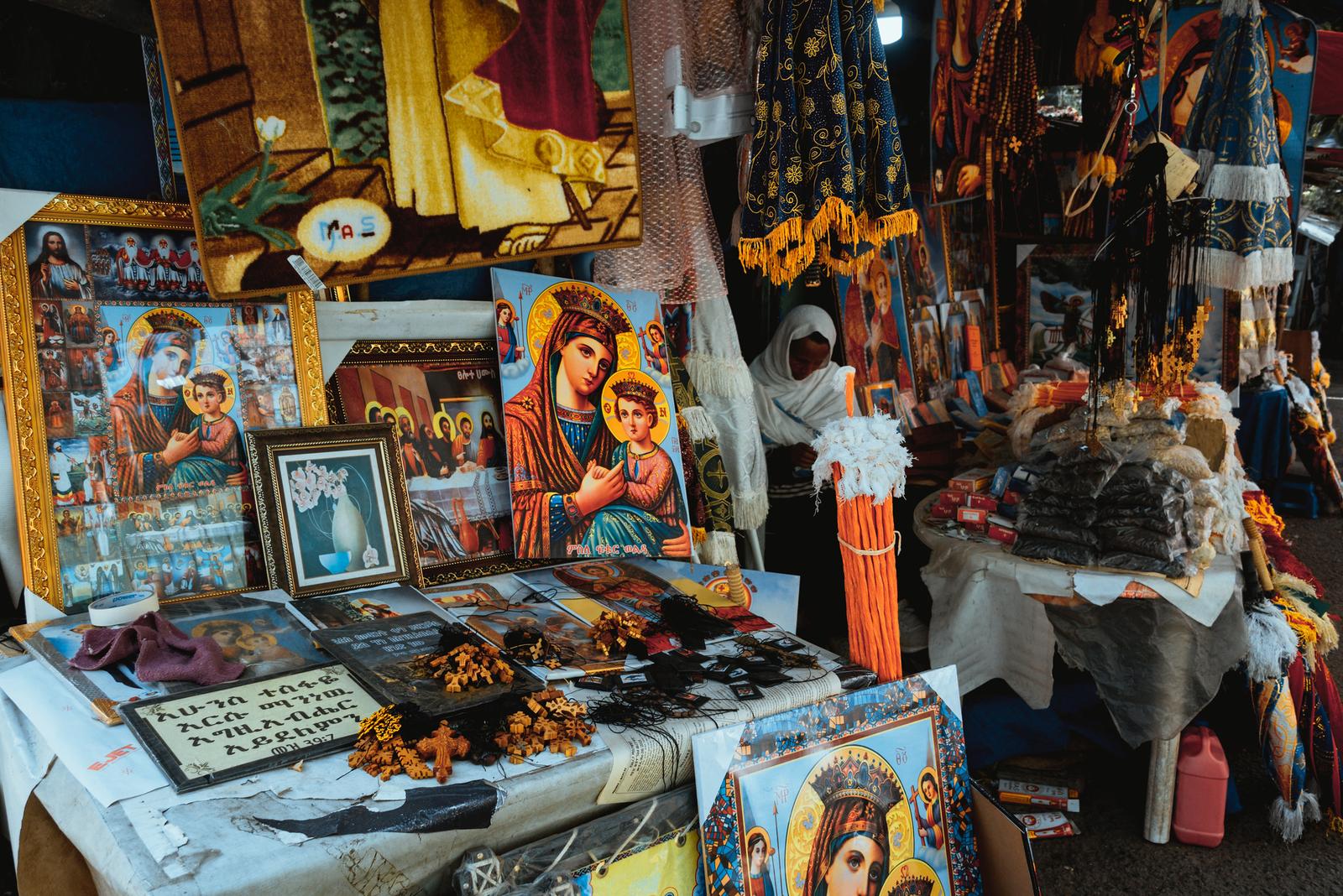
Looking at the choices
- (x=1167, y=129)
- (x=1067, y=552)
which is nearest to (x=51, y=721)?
(x=1067, y=552)

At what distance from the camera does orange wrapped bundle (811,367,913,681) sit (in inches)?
77.9

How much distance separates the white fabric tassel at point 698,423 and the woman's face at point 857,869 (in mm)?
1451

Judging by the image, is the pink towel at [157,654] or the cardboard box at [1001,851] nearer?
the pink towel at [157,654]

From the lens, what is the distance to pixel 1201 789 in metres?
2.99

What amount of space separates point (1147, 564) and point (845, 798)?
5.42ft

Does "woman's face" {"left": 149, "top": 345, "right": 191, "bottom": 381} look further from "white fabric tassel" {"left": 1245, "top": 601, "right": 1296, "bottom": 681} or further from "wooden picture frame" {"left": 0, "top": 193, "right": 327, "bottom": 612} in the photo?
"white fabric tassel" {"left": 1245, "top": 601, "right": 1296, "bottom": 681}

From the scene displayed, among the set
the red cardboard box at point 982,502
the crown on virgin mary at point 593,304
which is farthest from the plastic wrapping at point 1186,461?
the crown on virgin mary at point 593,304

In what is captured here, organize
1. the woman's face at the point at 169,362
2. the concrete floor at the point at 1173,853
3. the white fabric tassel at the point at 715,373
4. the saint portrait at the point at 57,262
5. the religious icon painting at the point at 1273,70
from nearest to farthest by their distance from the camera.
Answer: the saint portrait at the point at 57,262, the woman's face at the point at 169,362, the concrete floor at the point at 1173,853, the white fabric tassel at the point at 715,373, the religious icon painting at the point at 1273,70

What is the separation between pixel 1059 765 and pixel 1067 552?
85cm

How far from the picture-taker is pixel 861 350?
4832 mm

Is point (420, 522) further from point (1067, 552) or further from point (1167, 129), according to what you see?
point (1167, 129)

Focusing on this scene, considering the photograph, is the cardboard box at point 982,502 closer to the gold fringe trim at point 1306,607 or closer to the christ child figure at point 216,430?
the gold fringe trim at point 1306,607

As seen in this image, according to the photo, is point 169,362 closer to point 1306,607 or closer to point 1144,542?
point 1144,542

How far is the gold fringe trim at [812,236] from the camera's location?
8.45ft
